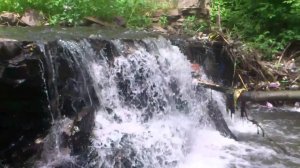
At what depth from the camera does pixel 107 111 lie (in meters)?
6.32

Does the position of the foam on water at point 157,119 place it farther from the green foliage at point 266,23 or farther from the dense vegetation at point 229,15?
the green foliage at point 266,23

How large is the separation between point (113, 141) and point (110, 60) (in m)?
1.36

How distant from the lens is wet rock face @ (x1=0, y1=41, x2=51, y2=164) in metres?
5.39

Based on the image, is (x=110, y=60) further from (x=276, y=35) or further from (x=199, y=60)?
(x=276, y=35)

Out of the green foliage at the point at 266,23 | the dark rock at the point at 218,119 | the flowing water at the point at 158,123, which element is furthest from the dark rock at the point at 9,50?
the green foliage at the point at 266,23

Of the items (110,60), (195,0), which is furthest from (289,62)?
(110,60)

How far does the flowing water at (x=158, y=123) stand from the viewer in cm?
576

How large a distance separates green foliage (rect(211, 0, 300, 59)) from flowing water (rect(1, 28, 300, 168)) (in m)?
2.48

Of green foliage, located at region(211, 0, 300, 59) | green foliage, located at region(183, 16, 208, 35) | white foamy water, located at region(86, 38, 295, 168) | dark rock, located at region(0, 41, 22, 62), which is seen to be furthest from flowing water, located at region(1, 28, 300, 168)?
green foliage, located at region(183, 16, 208, 35)

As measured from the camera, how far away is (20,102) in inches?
218

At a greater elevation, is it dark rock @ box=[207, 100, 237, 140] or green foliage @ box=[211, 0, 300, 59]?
green foliage @ box=[211, 0, 300, 59]

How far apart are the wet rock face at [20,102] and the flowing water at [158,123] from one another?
257 millimetres

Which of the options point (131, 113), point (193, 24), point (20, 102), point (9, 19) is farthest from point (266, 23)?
point (20, 102)

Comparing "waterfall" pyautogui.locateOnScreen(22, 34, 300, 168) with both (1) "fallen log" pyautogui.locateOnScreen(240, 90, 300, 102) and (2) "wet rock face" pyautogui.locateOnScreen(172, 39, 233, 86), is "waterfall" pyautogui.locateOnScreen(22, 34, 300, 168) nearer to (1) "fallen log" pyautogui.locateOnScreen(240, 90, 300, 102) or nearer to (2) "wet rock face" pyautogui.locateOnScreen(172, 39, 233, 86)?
(2) "wet rock face" pyautogui.locateOnScreen(172, 39, 233, 86)
